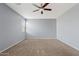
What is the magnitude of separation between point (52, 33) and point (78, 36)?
566 cm

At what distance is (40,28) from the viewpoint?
10195 mm

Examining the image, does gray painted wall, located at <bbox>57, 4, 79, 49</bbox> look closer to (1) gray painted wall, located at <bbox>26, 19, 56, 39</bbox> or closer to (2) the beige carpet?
(2) the beige carpet

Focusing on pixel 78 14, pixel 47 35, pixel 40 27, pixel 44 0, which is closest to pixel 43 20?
pixel 40 27

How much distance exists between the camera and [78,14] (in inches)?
177

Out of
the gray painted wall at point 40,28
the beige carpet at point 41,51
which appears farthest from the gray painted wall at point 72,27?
the gray painted wall at point 40,28

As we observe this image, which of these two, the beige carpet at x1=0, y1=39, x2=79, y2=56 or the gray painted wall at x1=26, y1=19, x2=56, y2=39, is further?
the gray painted wall at x1=26, y1=19, x2=56, y2=39

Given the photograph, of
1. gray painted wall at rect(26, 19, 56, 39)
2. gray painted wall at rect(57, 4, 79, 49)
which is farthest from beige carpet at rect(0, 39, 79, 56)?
gray painted wall at rect(26, 19, 56, 39)

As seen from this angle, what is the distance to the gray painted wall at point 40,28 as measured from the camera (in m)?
10.1

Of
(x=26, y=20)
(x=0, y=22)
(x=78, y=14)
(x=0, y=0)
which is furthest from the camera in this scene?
(x=26, y=20)

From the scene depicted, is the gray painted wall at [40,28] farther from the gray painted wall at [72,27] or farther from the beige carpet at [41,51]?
the beige carpet at [41,51]

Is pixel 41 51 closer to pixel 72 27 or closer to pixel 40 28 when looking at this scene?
pixel 72 27

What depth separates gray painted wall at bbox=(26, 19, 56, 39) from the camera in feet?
33.2

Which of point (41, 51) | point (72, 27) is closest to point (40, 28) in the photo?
point (72, 27)

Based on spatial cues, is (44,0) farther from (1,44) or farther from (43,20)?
(43,20)
